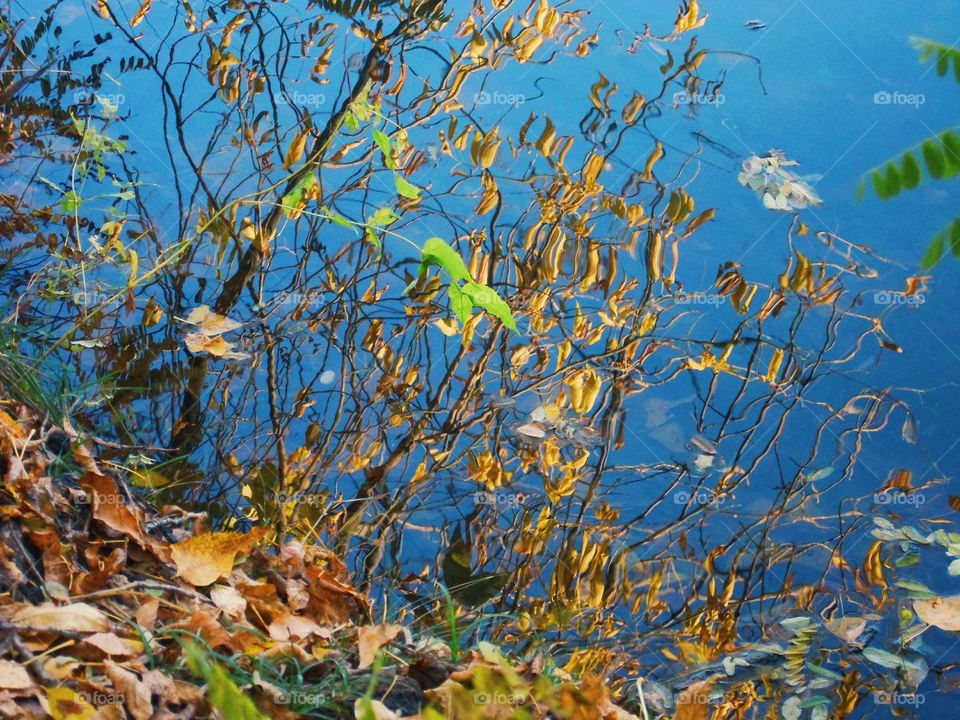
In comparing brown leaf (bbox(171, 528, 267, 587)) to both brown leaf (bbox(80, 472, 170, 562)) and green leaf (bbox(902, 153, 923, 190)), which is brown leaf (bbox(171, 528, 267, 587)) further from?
green leaf (bbox(902, 153, 923, 190))

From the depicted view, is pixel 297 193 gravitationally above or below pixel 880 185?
below

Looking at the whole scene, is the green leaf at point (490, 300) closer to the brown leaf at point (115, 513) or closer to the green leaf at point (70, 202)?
the brown leaf at point (115, 513)

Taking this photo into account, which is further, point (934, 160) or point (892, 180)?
point (892, 180)

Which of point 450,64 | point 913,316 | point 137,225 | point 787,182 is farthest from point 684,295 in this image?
point 137,225

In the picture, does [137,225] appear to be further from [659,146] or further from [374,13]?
[659,146]

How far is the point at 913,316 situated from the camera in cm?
184

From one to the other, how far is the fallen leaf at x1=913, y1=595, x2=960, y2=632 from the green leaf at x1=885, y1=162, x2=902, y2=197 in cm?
79

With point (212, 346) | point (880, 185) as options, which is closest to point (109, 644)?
point (212, 346)

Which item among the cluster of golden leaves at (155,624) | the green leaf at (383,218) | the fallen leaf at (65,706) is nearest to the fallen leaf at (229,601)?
the cluster of golden leaves at (155,624)

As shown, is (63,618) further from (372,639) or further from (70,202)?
(70,202)

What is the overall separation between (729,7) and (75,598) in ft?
5.70

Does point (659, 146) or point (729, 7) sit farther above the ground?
point (729, 7)

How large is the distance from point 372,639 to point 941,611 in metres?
1.12

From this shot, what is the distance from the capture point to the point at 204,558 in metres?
1.26
